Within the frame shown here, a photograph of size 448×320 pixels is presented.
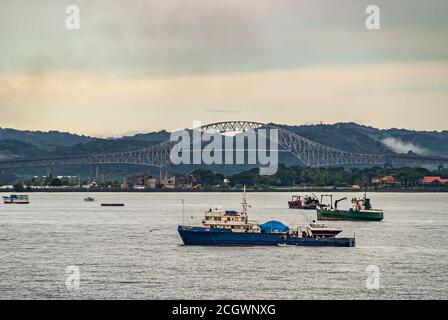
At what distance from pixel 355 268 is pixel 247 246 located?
16169 millimetres

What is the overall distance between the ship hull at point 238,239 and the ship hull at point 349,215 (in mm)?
42006

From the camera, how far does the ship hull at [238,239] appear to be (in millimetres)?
80562

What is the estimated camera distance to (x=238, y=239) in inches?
3177

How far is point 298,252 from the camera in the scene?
76.4 m

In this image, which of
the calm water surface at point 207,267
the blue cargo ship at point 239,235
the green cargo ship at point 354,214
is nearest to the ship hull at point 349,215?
the green cargo ship at point 354,214

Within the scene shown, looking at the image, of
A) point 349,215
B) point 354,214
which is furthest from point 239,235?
point 349,215

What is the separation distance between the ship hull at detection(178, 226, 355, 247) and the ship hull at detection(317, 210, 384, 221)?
42.0m

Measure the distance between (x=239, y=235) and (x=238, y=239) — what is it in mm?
357

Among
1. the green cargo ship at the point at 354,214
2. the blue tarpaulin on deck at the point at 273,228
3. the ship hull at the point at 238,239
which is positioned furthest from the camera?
the green cargo ship at the point at 354,214

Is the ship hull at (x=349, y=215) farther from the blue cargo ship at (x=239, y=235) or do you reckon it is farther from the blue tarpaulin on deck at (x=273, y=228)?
the blue tarpaulin on deck at (x=273, y=228)

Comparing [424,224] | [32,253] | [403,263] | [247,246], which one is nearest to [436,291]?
[403,263]

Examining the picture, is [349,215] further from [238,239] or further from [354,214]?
[238,239]
